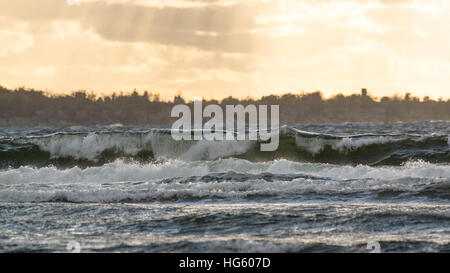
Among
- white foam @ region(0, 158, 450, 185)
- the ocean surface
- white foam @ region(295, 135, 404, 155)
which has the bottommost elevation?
white foam @ region(0, 158, 450, 185)

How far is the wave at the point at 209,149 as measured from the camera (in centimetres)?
2441

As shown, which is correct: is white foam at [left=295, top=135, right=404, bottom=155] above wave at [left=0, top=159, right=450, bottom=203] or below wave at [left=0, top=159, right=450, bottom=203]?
above

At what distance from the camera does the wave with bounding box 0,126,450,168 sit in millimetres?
24406

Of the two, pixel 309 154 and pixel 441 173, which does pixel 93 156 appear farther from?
pixel 441 173

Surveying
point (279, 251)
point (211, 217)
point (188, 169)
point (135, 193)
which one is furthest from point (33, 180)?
point (279, 251)

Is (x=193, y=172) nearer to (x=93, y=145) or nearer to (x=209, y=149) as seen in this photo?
(x=209, y=149)

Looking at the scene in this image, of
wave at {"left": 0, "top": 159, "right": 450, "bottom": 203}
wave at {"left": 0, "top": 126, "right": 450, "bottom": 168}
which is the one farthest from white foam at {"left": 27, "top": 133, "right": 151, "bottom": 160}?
wave at {"left": 0, "top": 159, "right": 450, "bottom": 203}

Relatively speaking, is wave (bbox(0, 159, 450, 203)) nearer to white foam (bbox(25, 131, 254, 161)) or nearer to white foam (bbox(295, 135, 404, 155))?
white foam (bbox(295, 135, 404, 155))

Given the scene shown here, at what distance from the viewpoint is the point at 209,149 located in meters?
25.5

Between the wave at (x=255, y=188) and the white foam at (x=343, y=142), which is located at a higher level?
the white foam at (x=343, y=142)

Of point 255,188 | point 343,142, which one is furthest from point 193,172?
point 343,142

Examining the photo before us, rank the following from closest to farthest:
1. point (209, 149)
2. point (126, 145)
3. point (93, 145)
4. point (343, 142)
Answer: point (343, 142)
point (209, 149)
point (93, 145)
point (126, 145)

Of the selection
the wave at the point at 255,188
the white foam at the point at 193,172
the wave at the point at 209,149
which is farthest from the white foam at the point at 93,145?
the wave at the point at 255,188

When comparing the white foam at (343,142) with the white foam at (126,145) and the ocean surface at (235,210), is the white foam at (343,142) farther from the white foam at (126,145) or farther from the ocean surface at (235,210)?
the white foam at (126,145)
